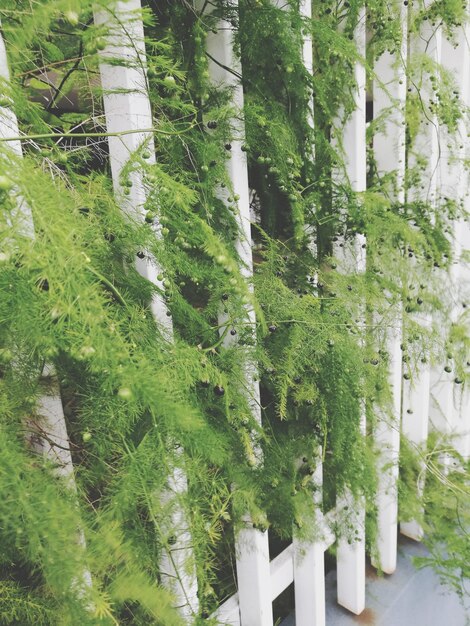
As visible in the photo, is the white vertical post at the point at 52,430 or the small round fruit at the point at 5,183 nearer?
the small round fruit at the point at 5,183

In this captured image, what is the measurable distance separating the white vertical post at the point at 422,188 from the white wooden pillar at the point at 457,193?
0.23 ft

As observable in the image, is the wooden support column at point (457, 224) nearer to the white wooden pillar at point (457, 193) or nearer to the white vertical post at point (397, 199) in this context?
the white wooden pillar at point (457, 193)

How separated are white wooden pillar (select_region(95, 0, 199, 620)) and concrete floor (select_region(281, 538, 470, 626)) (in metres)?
1.12

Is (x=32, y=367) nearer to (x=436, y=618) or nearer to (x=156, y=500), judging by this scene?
(x=156, y=500)

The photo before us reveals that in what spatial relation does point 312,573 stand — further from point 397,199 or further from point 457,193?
point 457,193

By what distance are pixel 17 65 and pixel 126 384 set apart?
646 mm

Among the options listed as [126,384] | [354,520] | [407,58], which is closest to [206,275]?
[126,384]

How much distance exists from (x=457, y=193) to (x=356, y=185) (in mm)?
712

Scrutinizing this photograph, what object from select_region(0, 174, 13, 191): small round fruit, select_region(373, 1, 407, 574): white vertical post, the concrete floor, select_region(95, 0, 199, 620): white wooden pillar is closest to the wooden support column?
select_region(373, 1, 407, 574): white vertical post

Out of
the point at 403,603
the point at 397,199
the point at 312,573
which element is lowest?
the point at 403,603

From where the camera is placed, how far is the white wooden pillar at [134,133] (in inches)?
39.7

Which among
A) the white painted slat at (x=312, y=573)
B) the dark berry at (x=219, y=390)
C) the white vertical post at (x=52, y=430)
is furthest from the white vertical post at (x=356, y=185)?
the white vertical post at (x=52, y=430)

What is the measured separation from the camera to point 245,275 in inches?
53.9

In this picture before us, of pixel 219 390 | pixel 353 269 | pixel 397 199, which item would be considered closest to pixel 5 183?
pixel 219 390
